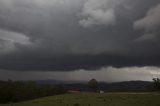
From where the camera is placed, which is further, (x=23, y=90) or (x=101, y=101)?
(x=23, y=90)

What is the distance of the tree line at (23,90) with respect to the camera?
133 m

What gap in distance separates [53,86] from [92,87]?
70.7 ft

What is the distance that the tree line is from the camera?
13324 cm

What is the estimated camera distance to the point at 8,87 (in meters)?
141

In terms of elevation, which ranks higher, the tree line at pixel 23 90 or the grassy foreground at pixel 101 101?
the tree line at pixel 23 90

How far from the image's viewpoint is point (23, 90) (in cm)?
14950

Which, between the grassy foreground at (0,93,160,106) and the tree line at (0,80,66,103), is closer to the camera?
the grassy foreground at (0,93,160,106)

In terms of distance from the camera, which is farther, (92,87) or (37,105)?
(92,87)

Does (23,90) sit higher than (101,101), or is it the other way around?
(23,90)

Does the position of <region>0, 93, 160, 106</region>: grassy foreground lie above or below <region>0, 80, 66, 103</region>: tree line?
below

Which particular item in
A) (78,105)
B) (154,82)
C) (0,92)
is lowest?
(78,105)

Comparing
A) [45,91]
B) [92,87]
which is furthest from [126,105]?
[92,87]

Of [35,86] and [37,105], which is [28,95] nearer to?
[35,86]

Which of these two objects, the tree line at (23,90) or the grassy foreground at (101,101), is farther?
the tree line at (23,90)
